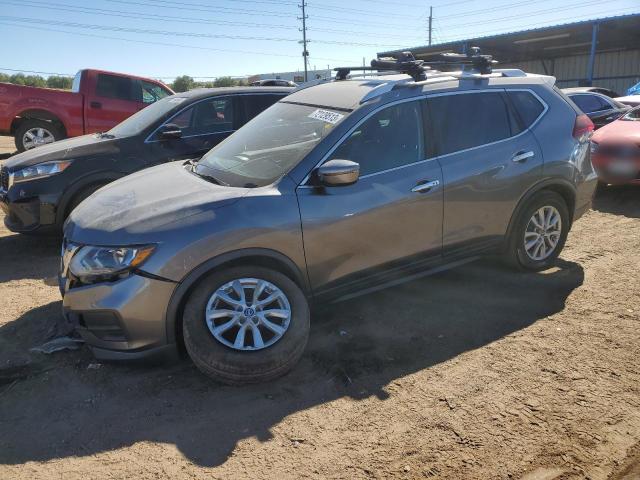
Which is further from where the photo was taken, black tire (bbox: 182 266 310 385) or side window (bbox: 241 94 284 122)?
side window (bbox: 241 94 284 122)

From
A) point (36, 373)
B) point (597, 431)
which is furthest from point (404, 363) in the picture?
point (36, 373)

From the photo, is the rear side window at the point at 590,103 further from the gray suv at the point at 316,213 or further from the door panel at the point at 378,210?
the door panel at the point at 378,210

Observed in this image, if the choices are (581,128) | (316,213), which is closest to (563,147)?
(581,128)

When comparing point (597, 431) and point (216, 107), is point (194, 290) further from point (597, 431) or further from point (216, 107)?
point (216, 107)

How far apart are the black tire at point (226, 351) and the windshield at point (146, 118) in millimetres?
3655

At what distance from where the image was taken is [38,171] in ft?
18.4

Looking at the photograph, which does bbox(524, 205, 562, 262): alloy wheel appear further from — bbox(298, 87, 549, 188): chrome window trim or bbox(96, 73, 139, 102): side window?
bbox(96, 73, 139, 102): side window

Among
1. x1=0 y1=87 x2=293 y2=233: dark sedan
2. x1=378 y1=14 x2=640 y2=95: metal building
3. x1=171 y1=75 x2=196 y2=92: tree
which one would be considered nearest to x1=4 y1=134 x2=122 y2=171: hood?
x1=0 y1=87 x2=293 y2=233: dark sedan

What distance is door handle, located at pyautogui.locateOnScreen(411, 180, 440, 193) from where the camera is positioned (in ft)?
12.7

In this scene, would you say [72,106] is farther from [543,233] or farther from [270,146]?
[543,233]

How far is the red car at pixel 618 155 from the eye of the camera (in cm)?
745

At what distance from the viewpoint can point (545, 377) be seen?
3285 mm

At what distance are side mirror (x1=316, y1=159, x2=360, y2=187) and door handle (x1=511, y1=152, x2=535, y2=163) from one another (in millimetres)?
1662

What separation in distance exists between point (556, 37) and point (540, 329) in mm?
27316
